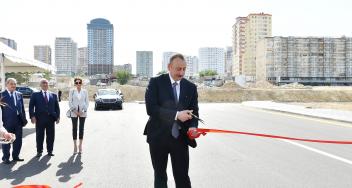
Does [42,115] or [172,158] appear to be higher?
[42,115]

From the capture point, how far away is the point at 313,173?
24.7ft

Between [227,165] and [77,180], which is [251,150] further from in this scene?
[77,180]

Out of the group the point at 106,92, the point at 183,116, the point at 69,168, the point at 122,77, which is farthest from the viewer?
the point at 122,77

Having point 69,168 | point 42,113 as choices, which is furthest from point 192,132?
point 42,113

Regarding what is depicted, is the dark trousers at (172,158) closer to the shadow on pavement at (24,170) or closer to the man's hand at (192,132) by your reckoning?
the man's hand at (192,132)

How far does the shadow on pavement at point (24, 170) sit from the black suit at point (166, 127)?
3.37m

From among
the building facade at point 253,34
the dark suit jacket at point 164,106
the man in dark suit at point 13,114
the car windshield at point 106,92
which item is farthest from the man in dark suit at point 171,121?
the building facade at point 253,34

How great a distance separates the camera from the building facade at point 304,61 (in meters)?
156

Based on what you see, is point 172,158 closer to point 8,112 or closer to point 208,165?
point 208,165

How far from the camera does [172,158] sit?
4.35 meters

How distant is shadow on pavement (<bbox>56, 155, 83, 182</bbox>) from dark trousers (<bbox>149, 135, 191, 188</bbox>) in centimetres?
305

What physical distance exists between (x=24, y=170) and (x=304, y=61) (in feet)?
516

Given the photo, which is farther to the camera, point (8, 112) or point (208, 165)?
point (8, 112)

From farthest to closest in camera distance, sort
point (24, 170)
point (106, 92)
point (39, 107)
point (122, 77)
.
Answer: point (122, 77)
point (106, 92)
point (39, 107)
point (24, 170)
